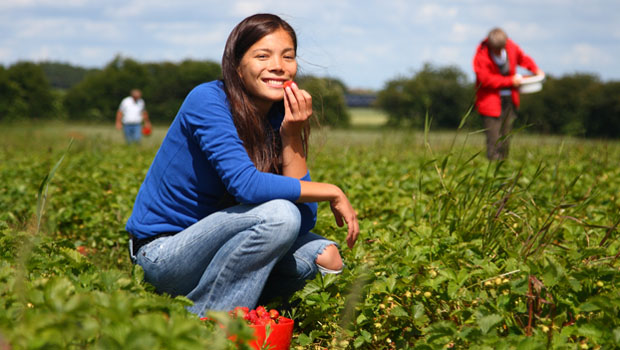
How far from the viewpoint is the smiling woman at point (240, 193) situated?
7.07 feet

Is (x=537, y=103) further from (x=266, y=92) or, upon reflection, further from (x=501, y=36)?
(x=266, y=92)

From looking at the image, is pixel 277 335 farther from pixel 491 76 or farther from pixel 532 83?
pixel 532 83

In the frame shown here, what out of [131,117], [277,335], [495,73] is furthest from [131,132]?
[277,335]

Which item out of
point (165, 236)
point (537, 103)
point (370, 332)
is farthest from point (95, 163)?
point (537, 103)

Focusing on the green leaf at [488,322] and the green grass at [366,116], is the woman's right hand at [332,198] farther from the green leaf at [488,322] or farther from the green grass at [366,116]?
the green grass at [366,116]

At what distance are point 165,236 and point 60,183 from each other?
Answer: 2.82 meters

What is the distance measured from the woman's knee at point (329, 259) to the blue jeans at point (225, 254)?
16 cm

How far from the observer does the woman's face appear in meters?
2.35

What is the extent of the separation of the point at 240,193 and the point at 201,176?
27 centimetres

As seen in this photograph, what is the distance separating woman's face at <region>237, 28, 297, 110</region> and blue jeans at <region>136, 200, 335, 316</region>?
0.49 m

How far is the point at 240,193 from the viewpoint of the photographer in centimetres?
214

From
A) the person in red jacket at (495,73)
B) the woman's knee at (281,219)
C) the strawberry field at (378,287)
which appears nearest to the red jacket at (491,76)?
the person in red jacket at (495,73)

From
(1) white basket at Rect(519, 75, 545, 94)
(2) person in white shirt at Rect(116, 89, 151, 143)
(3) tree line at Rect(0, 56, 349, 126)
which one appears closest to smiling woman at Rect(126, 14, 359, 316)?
(1) white basket at Rect(519, 75, 545, 94)

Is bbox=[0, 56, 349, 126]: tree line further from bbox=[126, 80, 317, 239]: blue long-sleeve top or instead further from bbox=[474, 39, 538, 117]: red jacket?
bbox=[126, 80, 317, 239]: blue long-sleeve top
